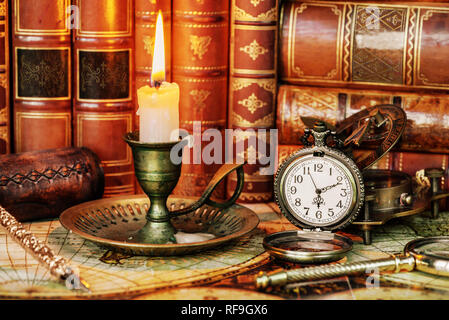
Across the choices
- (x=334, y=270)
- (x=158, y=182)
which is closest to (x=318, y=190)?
(x=334, y=270)

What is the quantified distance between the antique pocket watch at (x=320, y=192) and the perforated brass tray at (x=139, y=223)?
10 centimetres

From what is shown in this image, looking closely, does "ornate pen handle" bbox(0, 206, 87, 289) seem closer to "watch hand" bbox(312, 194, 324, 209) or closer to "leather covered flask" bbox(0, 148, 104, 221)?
"leather covered flask" bbox(0, 148, 104, 221)

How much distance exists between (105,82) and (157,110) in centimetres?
49

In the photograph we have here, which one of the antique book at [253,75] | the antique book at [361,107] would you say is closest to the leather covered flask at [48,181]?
the antique book at [253,75]

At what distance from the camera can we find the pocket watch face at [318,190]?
1.84m

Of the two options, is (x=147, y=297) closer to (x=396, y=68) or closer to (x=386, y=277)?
(x=386, y=277)

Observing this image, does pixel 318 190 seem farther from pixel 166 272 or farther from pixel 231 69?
pixel 231 69

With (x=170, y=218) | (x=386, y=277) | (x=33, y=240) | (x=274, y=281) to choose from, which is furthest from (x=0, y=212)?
(x=386, y=277)

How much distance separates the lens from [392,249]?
1.91 metres

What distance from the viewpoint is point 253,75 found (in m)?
2.26

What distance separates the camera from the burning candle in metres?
1.79

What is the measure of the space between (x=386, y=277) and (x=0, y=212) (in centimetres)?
89

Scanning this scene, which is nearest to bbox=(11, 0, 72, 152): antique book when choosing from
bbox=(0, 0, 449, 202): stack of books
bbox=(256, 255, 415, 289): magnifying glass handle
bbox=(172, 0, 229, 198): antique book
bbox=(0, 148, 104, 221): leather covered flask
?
bbox=(0, 0, 449, 202): stack of books

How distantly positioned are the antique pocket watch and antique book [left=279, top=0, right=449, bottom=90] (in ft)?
1.14
